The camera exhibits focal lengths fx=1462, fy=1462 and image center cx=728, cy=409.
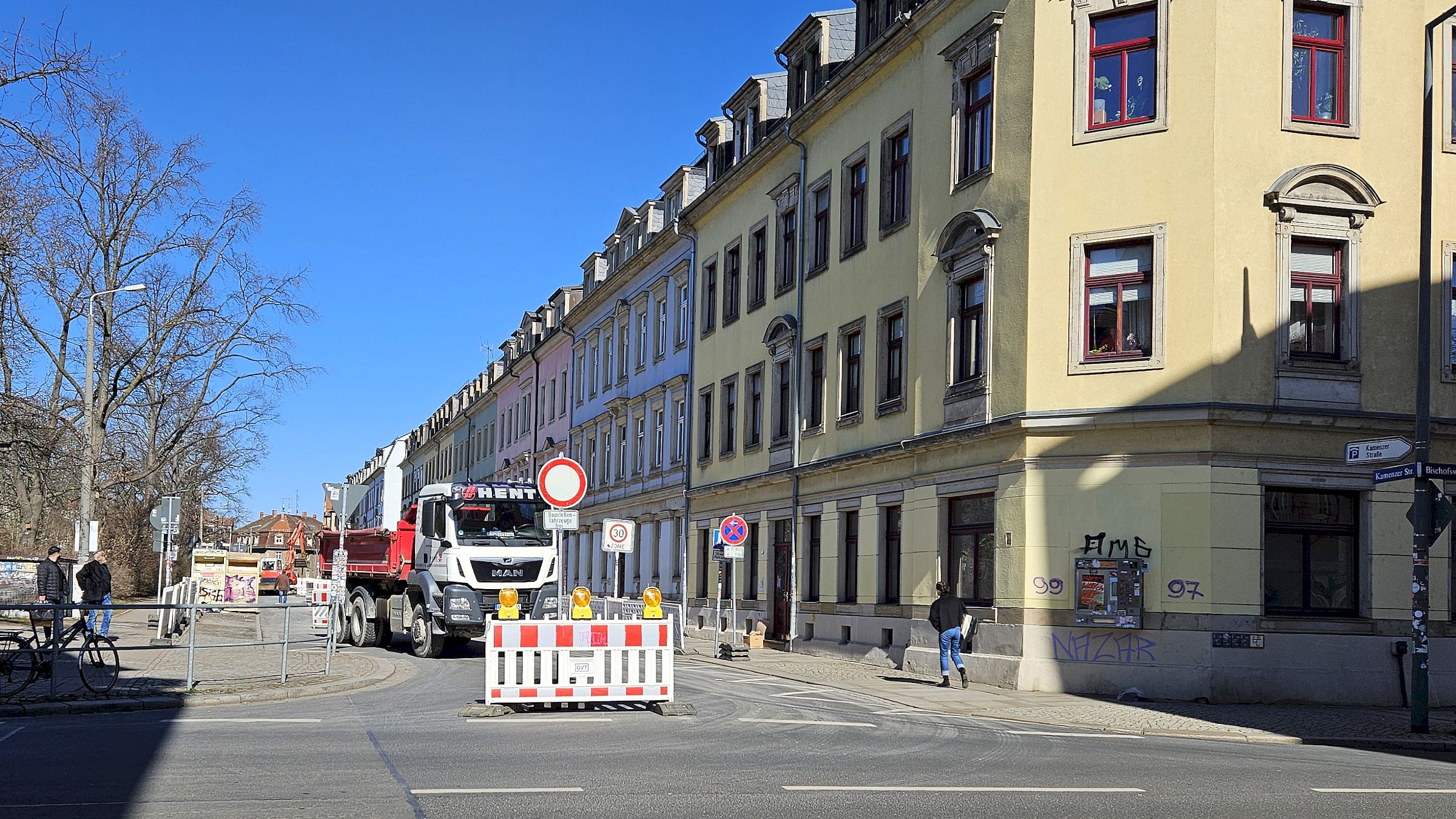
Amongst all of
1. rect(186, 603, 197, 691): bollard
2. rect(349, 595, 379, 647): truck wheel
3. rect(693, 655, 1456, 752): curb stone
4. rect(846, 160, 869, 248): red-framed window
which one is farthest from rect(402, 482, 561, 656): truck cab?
rect(693, 655, 1456, 752): curb stone

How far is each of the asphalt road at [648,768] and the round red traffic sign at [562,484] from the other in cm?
244

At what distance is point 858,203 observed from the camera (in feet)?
101

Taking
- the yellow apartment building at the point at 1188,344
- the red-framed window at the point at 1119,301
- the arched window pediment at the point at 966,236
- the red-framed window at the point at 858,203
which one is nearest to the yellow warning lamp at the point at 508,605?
the yellow apartment building at the point at 1188,344

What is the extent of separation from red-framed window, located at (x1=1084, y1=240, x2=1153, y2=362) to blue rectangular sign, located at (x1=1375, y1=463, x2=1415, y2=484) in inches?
186

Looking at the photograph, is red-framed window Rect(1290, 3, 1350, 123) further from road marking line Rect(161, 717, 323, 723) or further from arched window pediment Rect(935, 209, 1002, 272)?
road marking line Rect(161, 717, 323, 723)

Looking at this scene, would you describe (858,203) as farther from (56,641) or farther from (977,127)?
(56,641)

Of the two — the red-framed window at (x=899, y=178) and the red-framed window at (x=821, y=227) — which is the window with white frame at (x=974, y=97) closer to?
the red-framed window at (x=899, y=178)

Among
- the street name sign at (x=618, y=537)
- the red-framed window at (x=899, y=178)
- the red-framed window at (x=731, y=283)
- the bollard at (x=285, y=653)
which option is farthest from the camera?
the red-framed window at (x=731, y=283)

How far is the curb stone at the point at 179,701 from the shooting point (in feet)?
50.8

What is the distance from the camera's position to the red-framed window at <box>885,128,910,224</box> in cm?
2794

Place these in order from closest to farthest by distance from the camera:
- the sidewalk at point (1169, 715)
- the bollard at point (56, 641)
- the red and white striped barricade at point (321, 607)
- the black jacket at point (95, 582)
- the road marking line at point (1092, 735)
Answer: the road marking line at point (1092, 735), the sidewalk at point (1169, 715), the bollard at point (56, 641), the black jacket at point (95, 582), the red and white striped barricade at point (321, 607)

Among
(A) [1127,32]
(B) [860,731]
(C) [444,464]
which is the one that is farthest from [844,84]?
(C) [444,464]

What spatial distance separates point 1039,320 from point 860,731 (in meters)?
9.38

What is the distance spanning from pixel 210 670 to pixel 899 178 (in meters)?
15.6
